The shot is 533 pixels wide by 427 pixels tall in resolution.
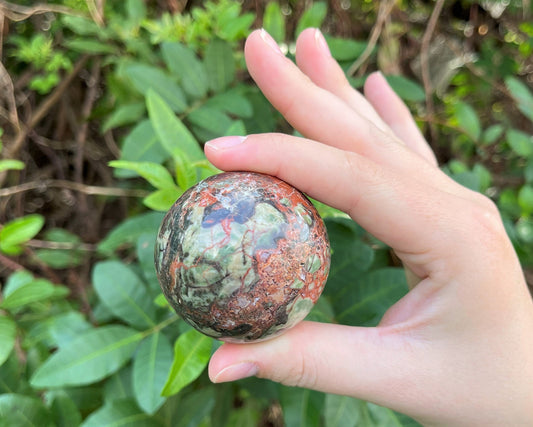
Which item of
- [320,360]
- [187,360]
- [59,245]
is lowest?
[59,245]

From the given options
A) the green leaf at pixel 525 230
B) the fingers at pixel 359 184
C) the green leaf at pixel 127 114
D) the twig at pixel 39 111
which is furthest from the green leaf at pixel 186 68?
the green leaf at pixel 525 230

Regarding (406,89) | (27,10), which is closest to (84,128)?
(27,10)

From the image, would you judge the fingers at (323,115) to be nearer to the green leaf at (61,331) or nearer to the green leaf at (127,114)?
the green leaf at (127,114)

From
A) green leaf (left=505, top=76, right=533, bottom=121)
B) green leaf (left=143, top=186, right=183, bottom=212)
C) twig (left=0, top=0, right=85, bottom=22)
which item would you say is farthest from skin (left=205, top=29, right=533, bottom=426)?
twig (left=0, top=0, right=85, bottom=22)

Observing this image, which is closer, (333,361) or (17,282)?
(333,361)

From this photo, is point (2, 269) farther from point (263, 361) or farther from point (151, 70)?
point (263, 361)

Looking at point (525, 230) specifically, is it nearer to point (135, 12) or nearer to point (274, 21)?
point (274, 21)

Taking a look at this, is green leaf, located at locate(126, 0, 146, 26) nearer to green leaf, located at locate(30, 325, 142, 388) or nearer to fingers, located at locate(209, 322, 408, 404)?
green leaf, located at locate(30, 325, 142, 388)
